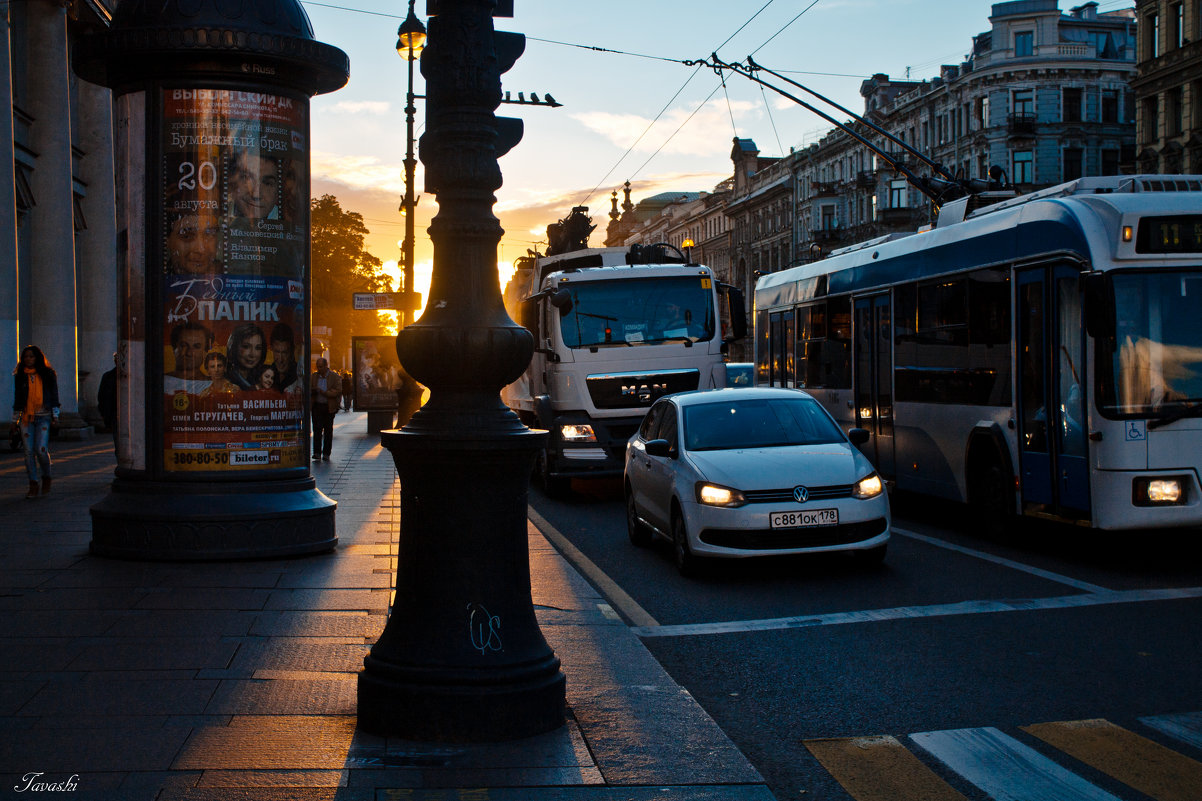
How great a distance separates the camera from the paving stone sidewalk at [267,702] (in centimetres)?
469

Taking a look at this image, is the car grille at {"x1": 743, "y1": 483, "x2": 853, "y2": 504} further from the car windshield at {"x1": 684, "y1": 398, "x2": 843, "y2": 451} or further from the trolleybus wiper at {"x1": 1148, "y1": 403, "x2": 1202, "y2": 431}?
the trolleybus wiper at {"x1": 1148, "y1": 403, "x2": 1202, "y2": 431}

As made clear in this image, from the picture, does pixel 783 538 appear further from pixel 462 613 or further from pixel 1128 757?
pixel 462 613

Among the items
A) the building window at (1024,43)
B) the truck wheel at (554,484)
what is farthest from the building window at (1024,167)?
the truck wheel at (554,484)

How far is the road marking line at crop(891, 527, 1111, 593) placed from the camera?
9.81 meters

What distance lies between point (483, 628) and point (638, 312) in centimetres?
1375

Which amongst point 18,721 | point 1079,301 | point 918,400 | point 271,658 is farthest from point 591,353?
point 18,721

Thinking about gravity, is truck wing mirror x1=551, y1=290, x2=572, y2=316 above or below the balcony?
below

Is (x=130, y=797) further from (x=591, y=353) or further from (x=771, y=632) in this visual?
(x=591, y=353)

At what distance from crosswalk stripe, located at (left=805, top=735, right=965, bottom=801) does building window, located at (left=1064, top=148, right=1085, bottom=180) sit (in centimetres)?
7362

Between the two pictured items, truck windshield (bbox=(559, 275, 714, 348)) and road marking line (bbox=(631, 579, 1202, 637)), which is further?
truck windshield (bbox=(559, 275, 714, 348))

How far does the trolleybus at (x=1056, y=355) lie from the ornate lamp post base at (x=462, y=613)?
6.42 metres

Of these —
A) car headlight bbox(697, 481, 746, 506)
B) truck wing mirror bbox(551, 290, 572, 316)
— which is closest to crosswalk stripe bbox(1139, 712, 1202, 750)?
car headlight bbox(697, 481, 746, 506)

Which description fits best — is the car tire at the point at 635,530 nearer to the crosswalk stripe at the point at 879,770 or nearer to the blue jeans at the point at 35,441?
the crosswalk stripe at the point at 879,770

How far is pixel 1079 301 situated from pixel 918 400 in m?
3.59
